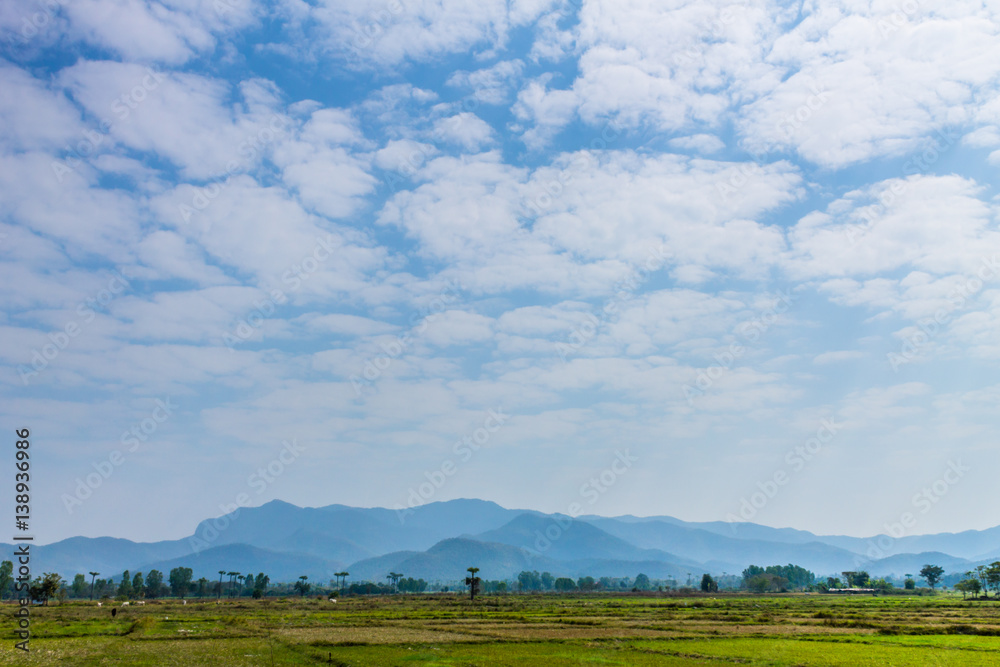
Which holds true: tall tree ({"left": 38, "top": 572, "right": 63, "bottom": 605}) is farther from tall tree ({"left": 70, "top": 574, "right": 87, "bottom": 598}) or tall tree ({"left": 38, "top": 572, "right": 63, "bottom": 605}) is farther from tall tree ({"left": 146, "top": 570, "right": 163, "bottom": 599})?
tall tree ({"left": 70, "top": 574, "right": 87, "bottom": 598})

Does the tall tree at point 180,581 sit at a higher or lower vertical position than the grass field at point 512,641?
lower

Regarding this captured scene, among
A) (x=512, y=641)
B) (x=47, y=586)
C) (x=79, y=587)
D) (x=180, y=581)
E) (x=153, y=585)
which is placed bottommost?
(x=79, y=587)

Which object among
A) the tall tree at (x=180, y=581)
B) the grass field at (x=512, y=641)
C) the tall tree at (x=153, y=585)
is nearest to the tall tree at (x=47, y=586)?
the grass field at (x=512, y=641)

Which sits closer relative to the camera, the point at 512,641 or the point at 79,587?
the point at 512,641

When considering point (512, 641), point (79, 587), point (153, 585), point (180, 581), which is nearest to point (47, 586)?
point (512, 641)

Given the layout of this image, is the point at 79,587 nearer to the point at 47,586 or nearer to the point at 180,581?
the point at 180,581

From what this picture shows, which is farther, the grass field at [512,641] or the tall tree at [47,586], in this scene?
the tall tree at [47,586]

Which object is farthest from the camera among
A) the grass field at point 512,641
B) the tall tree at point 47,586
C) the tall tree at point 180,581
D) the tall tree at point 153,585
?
the tall tree at point 180,581

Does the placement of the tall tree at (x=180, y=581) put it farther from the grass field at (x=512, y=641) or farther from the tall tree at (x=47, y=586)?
the grass field at (x=512, y=641)

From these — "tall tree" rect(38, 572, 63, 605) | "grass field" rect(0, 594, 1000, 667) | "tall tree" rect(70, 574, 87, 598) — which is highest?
"grass field" rect(0, 594, 1000, 667)

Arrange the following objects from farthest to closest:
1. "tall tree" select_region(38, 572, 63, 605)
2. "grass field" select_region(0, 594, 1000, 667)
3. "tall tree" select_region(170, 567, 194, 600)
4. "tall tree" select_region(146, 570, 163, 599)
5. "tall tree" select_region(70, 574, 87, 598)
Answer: "tall tree" select_region(70, 574, 87, 598) → "tall tree" select_region(170, 567, 194, 600) → "tall tree" select_region(146, 570, 163, 599) → "tall tree" select_region(38, 572, 63, 605) → "grass field" select_region(0, 594, 1000, 667)

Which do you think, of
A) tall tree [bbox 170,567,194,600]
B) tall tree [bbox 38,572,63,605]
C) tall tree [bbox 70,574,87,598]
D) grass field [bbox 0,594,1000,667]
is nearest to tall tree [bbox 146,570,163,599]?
tall tree [bbox 170,567,194,600]

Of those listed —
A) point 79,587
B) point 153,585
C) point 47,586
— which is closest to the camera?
point 47,586

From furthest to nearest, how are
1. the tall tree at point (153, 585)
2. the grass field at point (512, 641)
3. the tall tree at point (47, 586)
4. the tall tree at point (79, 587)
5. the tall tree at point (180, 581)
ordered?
the tall tree at point (79, 587), the tall tree at point (180, 581), the tall tree at point (153, 585), the tall tree at point (47, 586), the grass field at point (512, 641)
